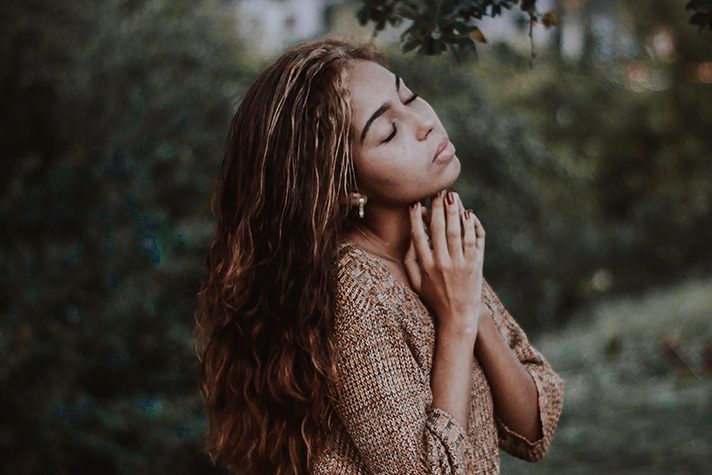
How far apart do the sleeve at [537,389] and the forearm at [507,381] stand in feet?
0.07

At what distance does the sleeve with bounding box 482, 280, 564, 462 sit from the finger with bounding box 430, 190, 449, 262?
308 mm

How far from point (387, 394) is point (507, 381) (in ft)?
1.36

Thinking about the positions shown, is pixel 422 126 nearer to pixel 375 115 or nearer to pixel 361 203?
pixel 375 115

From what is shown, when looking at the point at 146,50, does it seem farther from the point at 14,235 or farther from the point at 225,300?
the point at 225,300

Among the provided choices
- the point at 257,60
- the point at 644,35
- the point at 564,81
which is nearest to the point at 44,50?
the point at 257,60

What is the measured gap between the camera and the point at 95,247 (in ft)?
13.3

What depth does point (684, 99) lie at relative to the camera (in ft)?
44.0

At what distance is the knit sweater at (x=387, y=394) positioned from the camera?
1.79 m

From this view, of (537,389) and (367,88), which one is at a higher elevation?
(367,88)

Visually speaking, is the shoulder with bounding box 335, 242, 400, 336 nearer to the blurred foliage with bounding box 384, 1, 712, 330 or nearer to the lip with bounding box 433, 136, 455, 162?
the lip with bounding box 433, 136, 455, 162

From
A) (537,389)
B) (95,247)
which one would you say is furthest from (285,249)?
(95,247)

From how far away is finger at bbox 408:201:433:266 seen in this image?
199 cm

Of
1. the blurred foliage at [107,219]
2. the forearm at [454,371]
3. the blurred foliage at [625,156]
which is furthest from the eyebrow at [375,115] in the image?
the blurred foliage at [625,156]

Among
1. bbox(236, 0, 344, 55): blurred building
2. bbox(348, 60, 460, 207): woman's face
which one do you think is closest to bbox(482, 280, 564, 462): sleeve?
bbox(348, 60, 460, 207): woman's face
